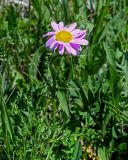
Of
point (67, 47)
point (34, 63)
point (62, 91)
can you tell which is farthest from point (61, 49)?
point (34, 63)

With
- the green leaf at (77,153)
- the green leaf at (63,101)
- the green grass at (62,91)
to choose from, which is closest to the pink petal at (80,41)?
the green grass at (62,91)

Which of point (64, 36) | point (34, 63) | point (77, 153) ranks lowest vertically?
point (77, 153)

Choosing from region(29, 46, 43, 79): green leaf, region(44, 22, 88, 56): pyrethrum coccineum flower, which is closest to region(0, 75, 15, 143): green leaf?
region(44, 22, 88, 56): pyrethrum coccineum flower

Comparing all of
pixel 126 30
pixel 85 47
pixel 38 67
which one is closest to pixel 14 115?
pixel 38 67

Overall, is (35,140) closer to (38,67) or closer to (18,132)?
(18,132)

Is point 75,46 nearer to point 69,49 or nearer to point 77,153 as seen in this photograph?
point 69,49

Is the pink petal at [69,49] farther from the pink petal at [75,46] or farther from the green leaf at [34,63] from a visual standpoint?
the green leaf at [34,63]

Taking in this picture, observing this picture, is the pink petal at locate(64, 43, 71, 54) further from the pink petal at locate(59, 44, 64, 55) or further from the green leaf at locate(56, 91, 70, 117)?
the green leaf at locate(56, 91, 70, 117)
